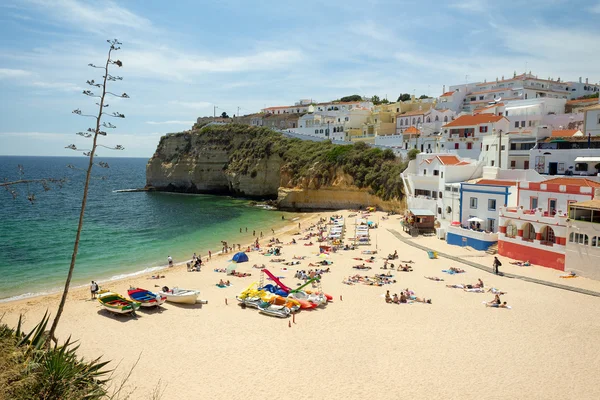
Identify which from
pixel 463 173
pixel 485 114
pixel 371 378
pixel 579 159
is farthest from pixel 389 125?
pixel 371 378

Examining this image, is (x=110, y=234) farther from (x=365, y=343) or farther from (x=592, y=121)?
(x=592, y=121)

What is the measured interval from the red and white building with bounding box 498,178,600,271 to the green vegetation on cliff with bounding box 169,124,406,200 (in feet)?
64.9

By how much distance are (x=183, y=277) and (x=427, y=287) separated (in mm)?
14218

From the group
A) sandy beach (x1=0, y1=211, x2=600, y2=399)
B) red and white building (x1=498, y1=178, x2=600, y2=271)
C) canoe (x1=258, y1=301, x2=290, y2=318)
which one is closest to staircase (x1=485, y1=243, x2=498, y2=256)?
red and white building (x1=498, y1=178, x2=600, y2=271)

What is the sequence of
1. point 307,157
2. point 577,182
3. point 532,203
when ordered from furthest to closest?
point 307,157 → point 532,203 → point 577,182

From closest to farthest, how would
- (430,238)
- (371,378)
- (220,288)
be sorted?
(371,378), (220,288), (430,238)

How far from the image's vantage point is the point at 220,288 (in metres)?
23.5

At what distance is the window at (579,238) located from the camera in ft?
71.9

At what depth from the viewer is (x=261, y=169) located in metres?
67.9

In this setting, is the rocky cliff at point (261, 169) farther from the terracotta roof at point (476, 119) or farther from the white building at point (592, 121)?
the white building at point (592, 121)

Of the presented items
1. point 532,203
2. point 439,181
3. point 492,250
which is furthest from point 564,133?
point 492,250

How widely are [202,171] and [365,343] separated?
67021 mm

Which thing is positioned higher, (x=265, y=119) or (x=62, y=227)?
(x=265, y=119)

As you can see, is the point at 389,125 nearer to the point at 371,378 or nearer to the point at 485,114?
the point at 485,114
